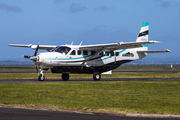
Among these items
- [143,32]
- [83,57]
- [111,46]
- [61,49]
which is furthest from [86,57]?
[143,32]

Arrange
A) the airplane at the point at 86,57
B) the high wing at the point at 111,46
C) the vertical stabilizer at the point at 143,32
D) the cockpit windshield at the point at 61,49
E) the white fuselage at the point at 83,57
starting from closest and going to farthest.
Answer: the white fuselage at the point at 83,57, the airplane at the point at 86,57, the cockpit windshield at the point at 61,49, the high wing at the point at 111,46, the vertical stabilizer at the point at 143,32

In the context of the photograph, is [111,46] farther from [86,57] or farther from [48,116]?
[48,116]

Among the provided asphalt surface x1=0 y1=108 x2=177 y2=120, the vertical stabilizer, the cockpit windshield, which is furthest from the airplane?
asphalt surface x1=0 y1=108 x2=177 y2=120

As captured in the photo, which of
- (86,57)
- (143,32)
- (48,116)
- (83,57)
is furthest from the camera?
(143,32)

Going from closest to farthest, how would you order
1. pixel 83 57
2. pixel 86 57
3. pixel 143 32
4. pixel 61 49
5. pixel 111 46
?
pixel 61 49 → pixel 111 46 → pixel 83 57 → pixel 86 57 → pixel 143 32

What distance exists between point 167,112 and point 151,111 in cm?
61

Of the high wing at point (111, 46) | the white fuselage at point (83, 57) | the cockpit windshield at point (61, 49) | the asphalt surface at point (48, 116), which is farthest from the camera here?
the high wing at point (111, 46)

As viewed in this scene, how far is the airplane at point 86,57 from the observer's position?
30214 mm

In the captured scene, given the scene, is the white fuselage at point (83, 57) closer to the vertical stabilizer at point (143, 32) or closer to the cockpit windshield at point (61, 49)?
the cockpit windshield at point (61, 49)

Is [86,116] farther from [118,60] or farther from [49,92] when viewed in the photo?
[118,60]

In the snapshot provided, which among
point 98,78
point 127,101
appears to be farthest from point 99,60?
point 127,101

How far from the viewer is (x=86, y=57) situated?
32844 millimetres

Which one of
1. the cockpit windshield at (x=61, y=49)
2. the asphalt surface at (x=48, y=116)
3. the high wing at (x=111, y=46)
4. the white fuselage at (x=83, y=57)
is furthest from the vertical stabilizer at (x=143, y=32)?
the asphalt surface at (x=48, y=116)

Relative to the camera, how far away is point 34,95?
18.1 metres
